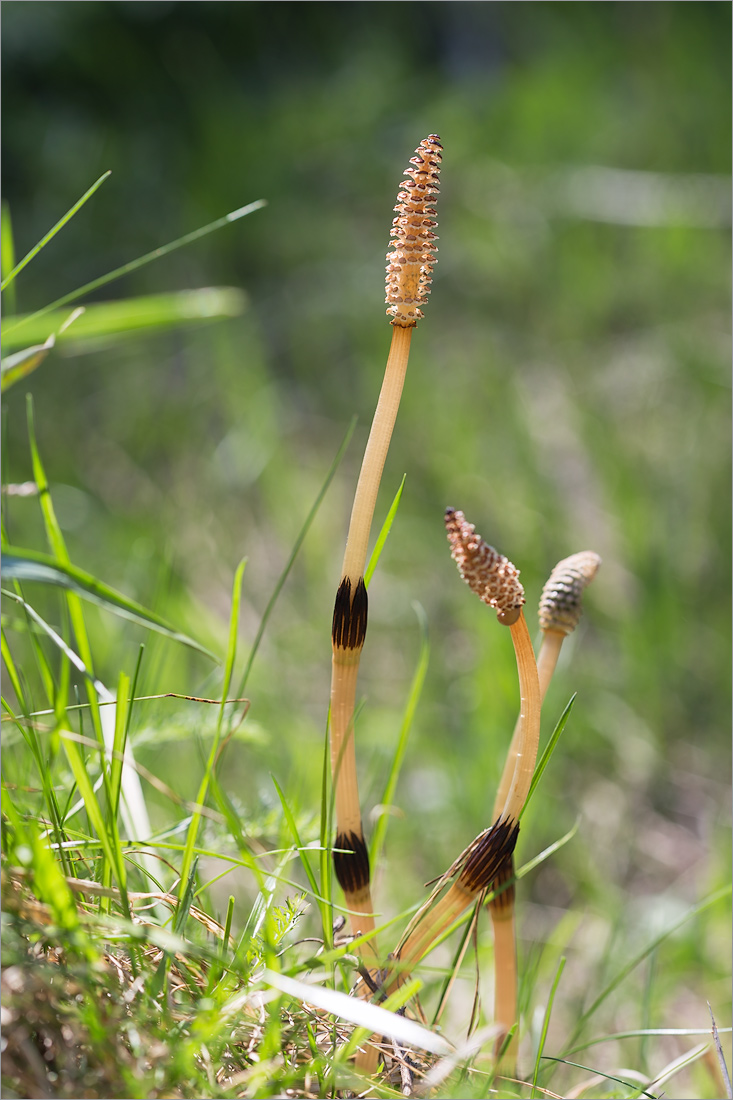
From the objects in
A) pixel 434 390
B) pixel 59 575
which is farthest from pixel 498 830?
pixel 434 390

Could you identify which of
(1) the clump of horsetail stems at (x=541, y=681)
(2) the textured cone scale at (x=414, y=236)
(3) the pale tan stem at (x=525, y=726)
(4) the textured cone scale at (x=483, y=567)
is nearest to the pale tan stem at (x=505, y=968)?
(1) the clump of horsetail stems at (x=541, y=681)

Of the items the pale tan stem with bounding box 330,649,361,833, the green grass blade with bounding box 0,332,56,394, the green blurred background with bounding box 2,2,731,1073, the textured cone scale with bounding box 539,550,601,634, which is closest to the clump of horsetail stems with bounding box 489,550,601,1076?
the textured cone scale with bounding box 539,550,601,634

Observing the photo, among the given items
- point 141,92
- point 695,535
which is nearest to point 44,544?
point 695,535

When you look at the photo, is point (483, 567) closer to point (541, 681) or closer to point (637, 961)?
point (541, 681)

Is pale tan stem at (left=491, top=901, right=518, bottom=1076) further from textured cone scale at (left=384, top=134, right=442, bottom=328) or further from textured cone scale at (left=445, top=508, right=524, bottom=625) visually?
textured cone scale at (left=384, top=134, right=442, bottom=328)

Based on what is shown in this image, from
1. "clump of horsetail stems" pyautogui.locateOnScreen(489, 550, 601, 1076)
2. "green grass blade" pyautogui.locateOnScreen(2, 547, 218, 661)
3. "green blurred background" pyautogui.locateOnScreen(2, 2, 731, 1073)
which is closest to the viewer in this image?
Result: "green grass blade" pyautogui.locateOnScreen(2, 547, 218, 661)

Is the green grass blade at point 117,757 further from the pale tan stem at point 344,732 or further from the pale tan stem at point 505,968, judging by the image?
the pale tan stem at point 505,968
